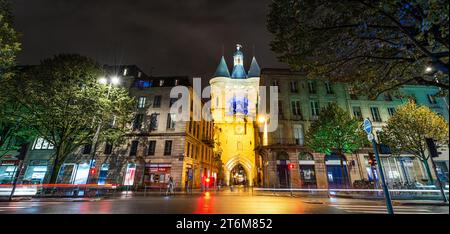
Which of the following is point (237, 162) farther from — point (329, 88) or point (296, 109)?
point (329, 88)

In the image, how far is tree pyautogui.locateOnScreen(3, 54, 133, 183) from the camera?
17.7 metres

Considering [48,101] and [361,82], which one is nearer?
[361,82]

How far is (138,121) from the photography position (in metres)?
28.2

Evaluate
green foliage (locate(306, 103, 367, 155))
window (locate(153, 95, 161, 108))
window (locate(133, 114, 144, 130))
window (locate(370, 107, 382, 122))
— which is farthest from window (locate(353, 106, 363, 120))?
window (locate(133, 114, 144, 130))

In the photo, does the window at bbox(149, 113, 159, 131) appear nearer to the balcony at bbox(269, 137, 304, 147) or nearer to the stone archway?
the balcony at bbox(269, 137, 304, 147)

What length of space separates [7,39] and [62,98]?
17.8 ft

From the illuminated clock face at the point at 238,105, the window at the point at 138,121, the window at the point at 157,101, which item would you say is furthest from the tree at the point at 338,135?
the illuminated clock face at the point at 238,105

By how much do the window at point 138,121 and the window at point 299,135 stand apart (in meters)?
22.0

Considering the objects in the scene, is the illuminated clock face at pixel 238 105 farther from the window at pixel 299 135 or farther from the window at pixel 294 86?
the window at pixel 299 135

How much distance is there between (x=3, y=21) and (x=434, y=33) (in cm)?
2508

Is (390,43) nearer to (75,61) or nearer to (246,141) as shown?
(75,61)
